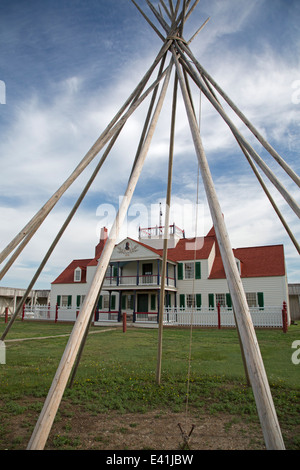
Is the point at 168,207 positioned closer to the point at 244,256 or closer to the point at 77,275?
the point at 244,256

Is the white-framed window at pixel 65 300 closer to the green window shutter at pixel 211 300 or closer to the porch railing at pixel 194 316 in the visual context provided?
the porch railing at pixel 194 316

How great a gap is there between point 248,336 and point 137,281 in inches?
875

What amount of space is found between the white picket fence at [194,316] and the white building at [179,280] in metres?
0.14

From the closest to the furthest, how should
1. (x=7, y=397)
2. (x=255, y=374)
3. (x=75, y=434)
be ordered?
(x=255, y=374)
(x=75, y=434)
(x=7, y=397)

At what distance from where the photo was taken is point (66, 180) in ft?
14.7

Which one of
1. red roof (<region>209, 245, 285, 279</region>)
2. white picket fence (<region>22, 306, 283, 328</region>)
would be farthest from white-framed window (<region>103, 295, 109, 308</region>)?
red roof (<region>209, 245, 285, 279</region>)

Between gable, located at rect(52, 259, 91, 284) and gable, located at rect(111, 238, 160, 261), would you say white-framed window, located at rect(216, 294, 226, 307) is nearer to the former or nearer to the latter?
gable, located at rect(111, 238, 160, 261)

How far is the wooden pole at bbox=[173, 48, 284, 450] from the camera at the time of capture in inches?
86.9

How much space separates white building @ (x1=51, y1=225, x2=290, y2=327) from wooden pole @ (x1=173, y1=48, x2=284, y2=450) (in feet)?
60.5

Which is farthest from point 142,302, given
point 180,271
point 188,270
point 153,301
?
point 188,270

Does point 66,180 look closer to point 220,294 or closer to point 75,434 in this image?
point 75,434

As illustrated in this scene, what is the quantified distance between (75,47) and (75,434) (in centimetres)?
658

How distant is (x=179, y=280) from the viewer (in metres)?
26.0
